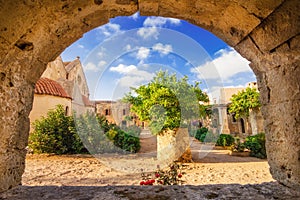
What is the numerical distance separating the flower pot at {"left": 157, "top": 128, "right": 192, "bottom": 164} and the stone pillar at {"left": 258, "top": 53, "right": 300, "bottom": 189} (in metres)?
5.90

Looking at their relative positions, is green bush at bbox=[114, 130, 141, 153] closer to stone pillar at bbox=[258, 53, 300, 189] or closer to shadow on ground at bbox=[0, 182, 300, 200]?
shadow on ground at bbox=[0, 182, 300, 200]

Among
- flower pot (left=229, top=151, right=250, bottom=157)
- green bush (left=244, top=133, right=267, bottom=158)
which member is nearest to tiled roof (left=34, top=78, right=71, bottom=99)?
flower pot (left=229, top=151, right=250, bottom=157)

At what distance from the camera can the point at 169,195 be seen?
1.36 meters

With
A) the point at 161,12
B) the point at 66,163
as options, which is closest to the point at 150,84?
the point at 66,163

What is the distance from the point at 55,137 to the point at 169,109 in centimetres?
607

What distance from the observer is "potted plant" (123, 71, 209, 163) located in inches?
292

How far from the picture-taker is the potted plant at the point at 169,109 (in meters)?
7.41

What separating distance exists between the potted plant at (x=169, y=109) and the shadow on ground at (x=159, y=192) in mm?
5800

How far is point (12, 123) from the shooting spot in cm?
151

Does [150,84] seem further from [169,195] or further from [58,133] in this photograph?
[169,195]

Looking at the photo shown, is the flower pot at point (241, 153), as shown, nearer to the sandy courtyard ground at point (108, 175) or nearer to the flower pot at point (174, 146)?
the sandy courtyard ground at point (108, 175)

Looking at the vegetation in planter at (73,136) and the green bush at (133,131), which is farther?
the green bush at (133,131)

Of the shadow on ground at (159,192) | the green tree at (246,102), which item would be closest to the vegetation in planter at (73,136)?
the shadow on ground at (159,192)

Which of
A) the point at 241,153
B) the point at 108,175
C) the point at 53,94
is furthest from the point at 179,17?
the point at 53,94
